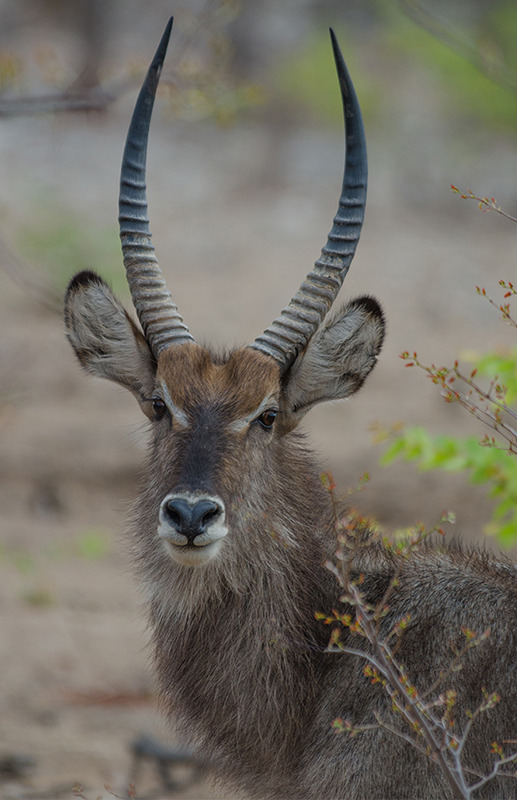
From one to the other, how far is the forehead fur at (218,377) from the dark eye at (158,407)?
0.36ft

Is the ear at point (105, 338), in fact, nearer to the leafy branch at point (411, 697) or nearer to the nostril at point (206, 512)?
the nostril at point (206, 512)

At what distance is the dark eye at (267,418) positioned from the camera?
514 cm

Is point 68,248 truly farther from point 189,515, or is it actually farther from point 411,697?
point 411,697

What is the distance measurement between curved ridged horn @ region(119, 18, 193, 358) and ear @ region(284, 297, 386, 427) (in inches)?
25.7

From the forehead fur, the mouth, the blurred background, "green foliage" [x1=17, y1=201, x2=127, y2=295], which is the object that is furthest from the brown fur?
"green foliage" [x1=17, y1=201, x2=127, y2=295]

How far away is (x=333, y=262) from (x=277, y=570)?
1.62 m

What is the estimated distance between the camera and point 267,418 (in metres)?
5.18

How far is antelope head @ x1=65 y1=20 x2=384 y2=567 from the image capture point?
16.3 ft

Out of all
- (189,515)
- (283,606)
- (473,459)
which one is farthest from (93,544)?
(189,515)

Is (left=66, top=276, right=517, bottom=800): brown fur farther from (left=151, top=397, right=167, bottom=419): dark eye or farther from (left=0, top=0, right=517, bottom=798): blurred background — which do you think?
(left=0, top=0, right=517, bottom=798): blurred background

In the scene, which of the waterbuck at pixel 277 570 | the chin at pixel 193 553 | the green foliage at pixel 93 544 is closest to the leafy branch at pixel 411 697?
the waterbuck at pixel 277 570

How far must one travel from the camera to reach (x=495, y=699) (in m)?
4.10

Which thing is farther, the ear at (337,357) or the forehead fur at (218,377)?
the ear at (337,357)

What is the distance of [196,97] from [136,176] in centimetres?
209
